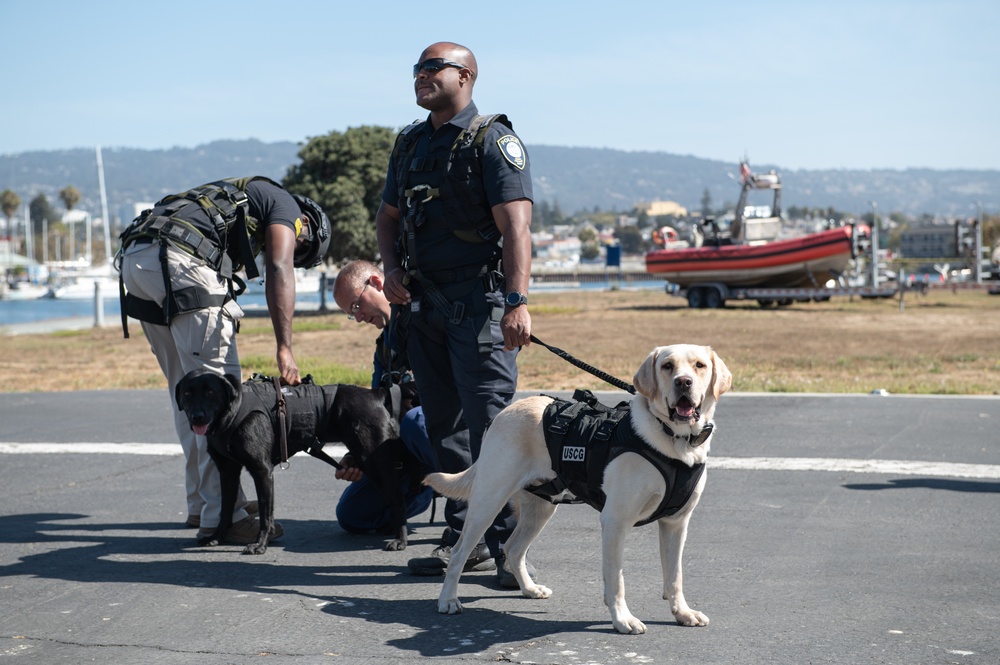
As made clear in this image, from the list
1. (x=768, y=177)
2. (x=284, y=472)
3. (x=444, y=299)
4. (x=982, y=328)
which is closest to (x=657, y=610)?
(x=444, y=299)

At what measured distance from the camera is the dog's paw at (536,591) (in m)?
4.30

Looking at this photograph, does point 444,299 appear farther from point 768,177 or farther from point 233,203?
point 768,177

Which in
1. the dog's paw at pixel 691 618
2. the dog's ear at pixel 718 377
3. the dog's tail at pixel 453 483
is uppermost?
the dog's ear at pixel 718 377

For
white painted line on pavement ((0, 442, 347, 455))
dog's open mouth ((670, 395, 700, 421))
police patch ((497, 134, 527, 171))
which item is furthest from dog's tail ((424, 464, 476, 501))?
white painted line on pavement ((0, 442, 347, 455))

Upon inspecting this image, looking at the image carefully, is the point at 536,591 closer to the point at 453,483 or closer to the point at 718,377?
the point at 453,483

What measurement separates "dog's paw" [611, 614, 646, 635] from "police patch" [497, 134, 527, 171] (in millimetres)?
1900

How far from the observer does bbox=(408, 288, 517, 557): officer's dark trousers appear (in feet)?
14.8

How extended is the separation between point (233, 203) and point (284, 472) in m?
2.32

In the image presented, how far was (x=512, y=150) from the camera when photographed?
4.43 m

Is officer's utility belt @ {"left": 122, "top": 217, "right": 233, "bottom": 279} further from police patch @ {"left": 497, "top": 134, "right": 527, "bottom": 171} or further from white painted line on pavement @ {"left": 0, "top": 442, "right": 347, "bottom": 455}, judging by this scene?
white painted line on pavement @ {"left": 0, "top": 442, "right": 347, "bottom": 455}

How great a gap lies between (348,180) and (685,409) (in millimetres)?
38988

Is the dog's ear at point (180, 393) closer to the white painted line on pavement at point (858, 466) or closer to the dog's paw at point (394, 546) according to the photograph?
the dog's paw at point (394, 546)

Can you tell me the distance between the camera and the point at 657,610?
411 centimetres

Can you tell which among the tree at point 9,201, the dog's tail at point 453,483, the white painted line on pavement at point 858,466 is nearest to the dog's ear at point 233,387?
the dog's tail at point 453,483
